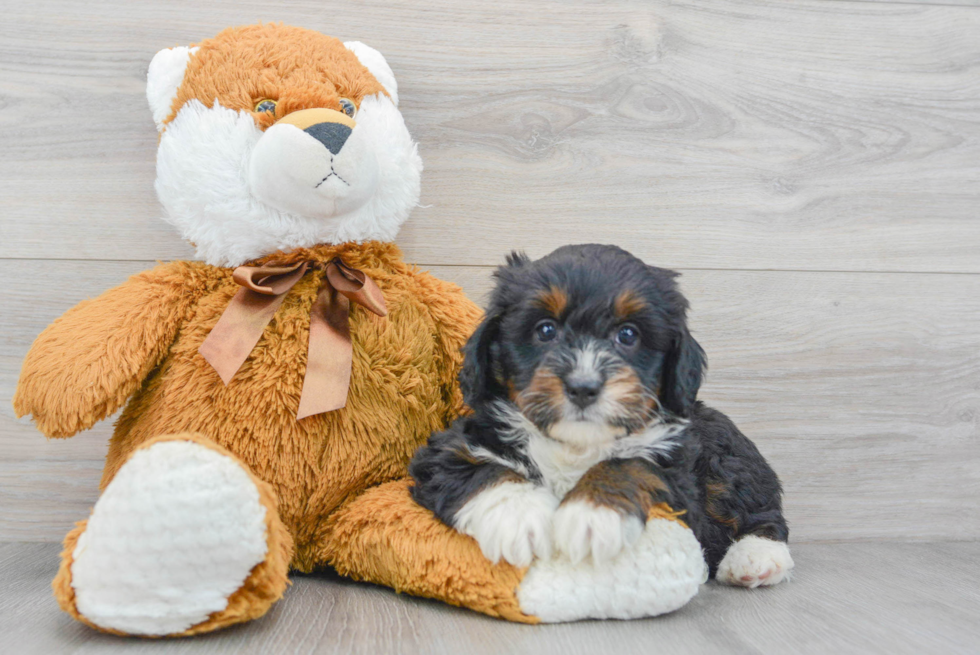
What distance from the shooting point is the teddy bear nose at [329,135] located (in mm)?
1607

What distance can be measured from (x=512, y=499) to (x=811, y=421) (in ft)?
4.25

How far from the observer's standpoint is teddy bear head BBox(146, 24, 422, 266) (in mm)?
1625

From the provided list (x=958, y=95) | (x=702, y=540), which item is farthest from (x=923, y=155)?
(x=702, y=540)

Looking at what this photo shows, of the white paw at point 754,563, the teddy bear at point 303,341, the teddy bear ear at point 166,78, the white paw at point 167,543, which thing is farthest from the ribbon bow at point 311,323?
the white paw at point 754,563

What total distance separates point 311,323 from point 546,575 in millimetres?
739

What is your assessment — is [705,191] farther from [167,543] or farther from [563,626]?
[167,543]

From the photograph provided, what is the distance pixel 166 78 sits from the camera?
178 cm

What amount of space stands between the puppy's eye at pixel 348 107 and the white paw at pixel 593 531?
99 cm

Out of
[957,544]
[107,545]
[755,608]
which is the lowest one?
[957,544]

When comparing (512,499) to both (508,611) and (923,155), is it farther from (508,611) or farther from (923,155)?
(923,155)

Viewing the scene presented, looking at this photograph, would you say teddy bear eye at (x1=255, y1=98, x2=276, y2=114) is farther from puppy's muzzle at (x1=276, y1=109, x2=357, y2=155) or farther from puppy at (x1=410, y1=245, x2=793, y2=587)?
puppy at (x1=410, y1=245, x2=793, y2=587)

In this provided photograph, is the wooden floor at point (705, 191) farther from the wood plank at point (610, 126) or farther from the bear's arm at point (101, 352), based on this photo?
the bear's arm at point (101, 352)

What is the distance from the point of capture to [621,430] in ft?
4.81

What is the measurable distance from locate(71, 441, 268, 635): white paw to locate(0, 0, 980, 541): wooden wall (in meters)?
0.97
